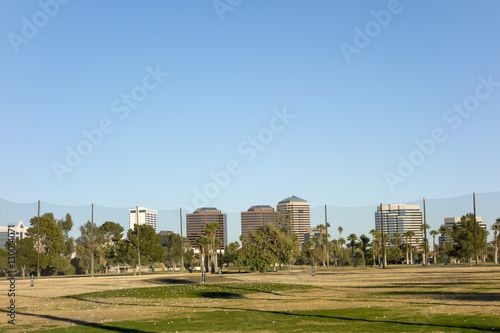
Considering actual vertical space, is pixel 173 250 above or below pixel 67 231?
below

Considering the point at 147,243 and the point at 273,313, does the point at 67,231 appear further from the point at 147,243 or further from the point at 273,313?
the point at 273,313

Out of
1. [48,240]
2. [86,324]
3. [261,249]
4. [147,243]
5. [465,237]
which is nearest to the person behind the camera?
[86,324]

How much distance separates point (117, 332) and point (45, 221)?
70310mm

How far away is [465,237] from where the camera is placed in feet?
293

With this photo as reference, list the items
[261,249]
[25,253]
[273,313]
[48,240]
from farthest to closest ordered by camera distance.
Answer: [48,240] < [25,253] < [261,249] < [273,313]

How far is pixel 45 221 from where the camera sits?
260ft

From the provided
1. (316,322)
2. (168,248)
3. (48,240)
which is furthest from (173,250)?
(316,322)

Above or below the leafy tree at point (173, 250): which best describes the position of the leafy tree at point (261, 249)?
above

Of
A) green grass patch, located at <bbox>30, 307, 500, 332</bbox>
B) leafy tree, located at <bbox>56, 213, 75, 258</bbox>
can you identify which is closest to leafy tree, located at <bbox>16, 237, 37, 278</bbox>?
leafy tree, located at <bbox>56, 213, 75, 258</bbox>

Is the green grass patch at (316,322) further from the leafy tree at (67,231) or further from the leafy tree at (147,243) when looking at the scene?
the leafy tree at (67,231)

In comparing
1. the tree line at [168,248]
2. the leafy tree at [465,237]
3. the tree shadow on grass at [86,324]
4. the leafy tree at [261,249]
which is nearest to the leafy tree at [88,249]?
the tree line at [168,248]

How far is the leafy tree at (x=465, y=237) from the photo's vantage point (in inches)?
3474

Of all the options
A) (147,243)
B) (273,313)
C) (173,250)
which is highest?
(273,313)

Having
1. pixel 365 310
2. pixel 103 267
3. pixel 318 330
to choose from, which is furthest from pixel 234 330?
pixel 103 267
